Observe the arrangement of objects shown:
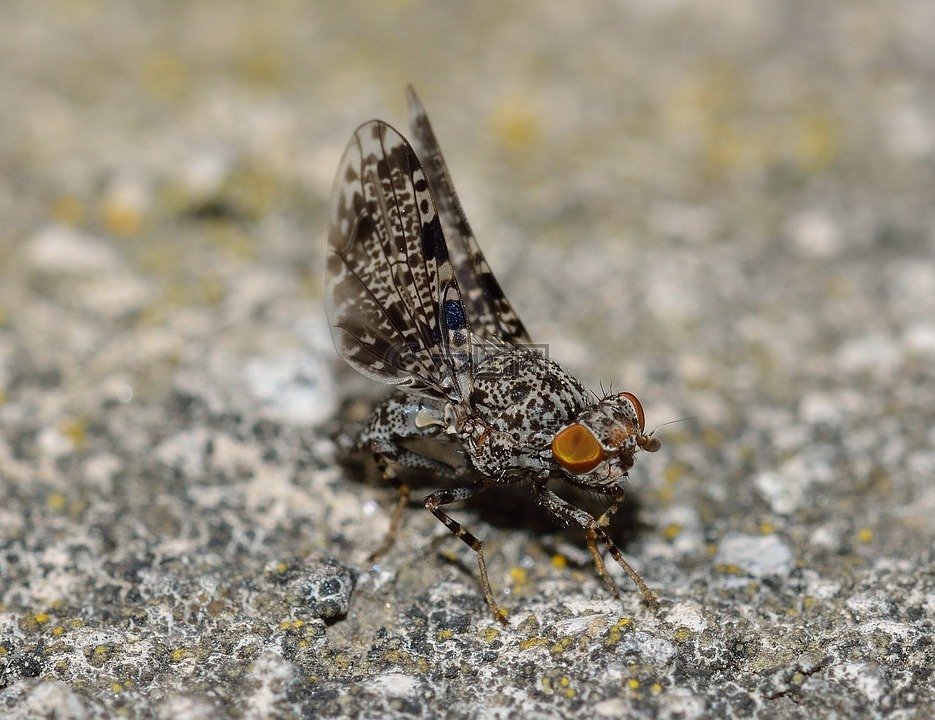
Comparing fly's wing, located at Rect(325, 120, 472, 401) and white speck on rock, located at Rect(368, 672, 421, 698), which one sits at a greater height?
fly's wing, located at Rect(325, 120, 472, 401)

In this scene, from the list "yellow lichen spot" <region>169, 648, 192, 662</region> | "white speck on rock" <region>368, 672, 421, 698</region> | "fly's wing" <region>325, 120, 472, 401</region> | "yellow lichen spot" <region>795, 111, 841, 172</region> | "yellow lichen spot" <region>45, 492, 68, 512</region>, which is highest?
"yellow lichen spot" <region>795, 111, 841, 172</region>

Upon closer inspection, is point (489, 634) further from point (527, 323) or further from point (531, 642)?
point (527, 323)

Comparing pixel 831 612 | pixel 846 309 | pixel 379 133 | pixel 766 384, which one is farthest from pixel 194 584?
Answer: pixel 846 309

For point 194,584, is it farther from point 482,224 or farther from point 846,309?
point 846,309

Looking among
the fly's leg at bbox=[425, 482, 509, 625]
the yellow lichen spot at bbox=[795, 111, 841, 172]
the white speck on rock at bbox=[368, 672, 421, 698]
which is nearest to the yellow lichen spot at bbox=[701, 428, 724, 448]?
the fly's leg at bbox=[425, 482, 509, 625]

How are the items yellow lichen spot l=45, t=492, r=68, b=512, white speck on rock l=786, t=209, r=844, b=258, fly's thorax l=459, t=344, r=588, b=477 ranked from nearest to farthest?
fly's thorax l=459, t=344, r=588, b=477, yellow lichen spot l=45, t=492, r=68, b=512, white speck on rock l=786, t=209, r=844, b=258

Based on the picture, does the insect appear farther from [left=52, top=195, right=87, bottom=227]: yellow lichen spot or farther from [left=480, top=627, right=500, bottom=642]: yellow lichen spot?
[left=52, top=195, right=87, bottom=227]: yellow lichen spot

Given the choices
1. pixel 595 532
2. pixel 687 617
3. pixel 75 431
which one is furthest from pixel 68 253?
pixel 687 617
